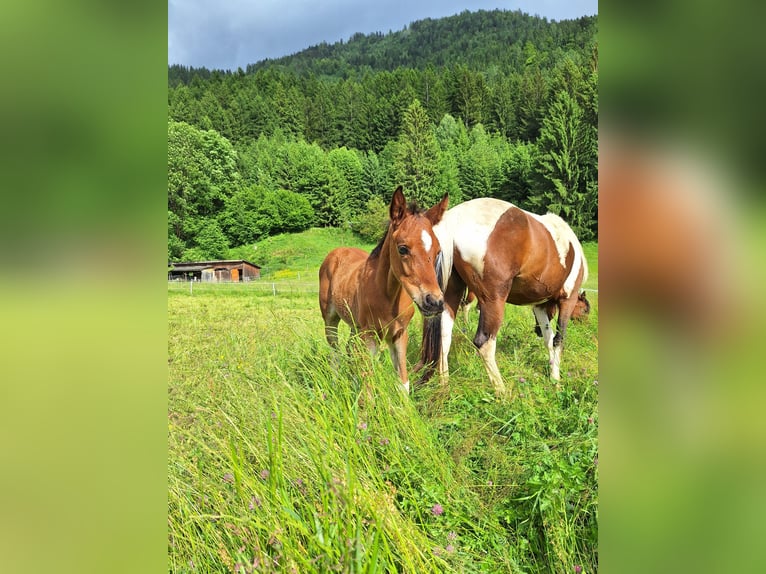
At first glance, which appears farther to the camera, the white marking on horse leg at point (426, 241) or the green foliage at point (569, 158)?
the white marking on horse leg at point (426, 241)

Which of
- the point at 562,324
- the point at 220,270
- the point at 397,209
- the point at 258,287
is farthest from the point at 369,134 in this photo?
the point at 397,209

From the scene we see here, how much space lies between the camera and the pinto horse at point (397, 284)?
256 centimetres

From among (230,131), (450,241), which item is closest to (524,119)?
(450,241)

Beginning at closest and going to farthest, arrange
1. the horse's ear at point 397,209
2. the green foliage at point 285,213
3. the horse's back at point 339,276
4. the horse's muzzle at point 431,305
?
the horse's muzzle at point 431,305 < the horse's ear at point 397,209 < the horse's back at point 339,276 < the green foliage at point 285,213

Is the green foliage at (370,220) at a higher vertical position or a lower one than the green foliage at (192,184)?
lower

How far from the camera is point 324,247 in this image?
6.96m

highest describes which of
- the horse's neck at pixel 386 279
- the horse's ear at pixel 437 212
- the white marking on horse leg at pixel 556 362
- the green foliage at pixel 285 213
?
the green foliage at pixel 285 213

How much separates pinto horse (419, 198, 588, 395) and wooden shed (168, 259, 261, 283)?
5.02 meters

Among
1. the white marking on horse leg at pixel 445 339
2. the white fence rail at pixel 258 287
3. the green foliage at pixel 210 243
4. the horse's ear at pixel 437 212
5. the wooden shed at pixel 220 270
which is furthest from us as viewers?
the green foliage at pixel 210 243

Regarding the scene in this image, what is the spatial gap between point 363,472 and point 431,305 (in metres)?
1.15

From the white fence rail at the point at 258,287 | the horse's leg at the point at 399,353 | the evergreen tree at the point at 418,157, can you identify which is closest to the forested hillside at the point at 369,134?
the evergreen tree at the point at 418,157

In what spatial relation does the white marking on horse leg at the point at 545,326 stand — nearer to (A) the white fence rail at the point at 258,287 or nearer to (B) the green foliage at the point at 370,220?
(B) the green foliage at the point at 370,220

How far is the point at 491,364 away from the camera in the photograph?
3.34 meters

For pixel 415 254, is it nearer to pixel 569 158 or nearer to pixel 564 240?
pixel 569 158
